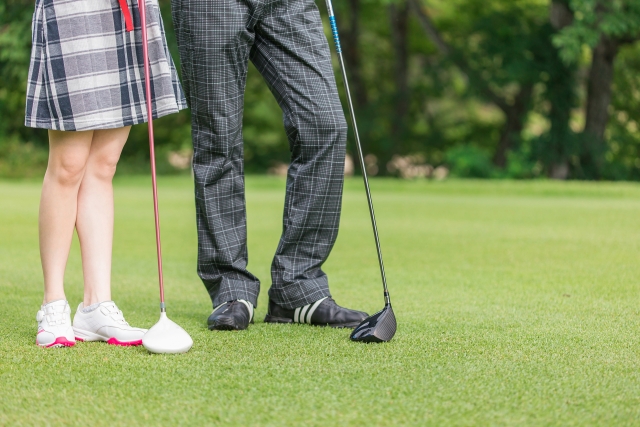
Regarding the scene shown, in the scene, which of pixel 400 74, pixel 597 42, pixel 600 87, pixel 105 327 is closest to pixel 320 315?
pixel 105 327

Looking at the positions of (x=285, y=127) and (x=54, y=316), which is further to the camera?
(x=285, y=127)

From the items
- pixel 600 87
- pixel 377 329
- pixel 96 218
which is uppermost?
pixel 96 218

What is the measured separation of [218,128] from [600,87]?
16.9 m

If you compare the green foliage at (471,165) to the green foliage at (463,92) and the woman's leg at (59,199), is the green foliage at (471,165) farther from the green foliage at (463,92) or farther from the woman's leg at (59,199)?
the woman's leg at (59,199)

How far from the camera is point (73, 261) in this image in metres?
5.14

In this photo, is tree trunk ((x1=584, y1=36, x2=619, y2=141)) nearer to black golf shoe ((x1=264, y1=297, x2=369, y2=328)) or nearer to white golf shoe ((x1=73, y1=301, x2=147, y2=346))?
black golf shoe ((x1=264, y1=297, x2=369, y2=328))

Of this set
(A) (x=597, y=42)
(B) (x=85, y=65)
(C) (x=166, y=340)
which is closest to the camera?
(C) (x=166, y=340)

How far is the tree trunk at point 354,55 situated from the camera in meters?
23.9

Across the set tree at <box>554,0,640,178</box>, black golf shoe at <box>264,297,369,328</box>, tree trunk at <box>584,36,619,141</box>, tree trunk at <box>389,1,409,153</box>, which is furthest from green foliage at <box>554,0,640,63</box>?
black golf shoe at <box>264,297,369,328</box>

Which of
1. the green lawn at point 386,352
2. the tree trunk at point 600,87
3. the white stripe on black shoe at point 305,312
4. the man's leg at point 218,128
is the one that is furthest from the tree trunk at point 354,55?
the white stripe on black shoe at point 305,312

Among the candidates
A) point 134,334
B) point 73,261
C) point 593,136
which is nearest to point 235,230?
point 134,334

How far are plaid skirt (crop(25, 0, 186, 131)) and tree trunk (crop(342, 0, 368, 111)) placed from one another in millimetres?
21160

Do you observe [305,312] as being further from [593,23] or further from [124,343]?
[593,23]

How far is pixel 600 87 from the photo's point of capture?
18.7 metres
